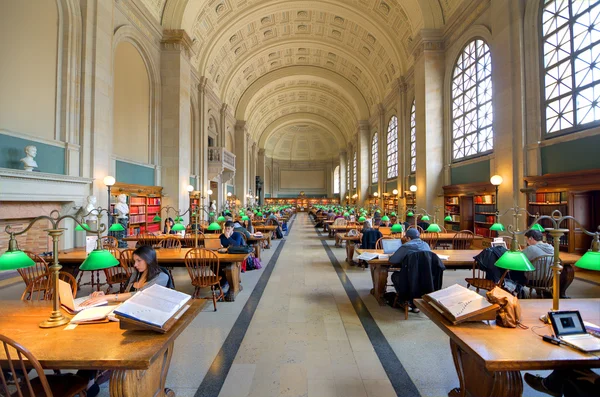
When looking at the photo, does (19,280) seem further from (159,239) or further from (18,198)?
(159,239)

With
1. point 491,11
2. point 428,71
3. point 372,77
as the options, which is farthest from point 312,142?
point 491,11

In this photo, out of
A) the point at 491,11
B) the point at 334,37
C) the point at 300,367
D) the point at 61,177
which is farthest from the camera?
the point at 334,37

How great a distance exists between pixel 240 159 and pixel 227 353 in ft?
79.3

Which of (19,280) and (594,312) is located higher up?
(594,312)

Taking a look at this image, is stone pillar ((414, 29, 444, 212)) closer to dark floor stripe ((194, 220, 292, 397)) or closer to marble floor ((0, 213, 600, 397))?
marble floor ((0, 213, 600, 397))

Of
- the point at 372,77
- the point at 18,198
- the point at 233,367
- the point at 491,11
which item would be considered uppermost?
the point at 372,77

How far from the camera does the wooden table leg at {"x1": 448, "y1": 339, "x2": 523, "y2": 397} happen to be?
1.88m

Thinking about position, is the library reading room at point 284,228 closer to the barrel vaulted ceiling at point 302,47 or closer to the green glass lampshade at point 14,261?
the green glass lampshade at point 14,261

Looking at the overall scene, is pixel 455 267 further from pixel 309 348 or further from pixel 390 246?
pixel 309 348

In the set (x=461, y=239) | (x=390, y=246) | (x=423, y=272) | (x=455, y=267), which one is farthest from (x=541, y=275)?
(x=461, y=239)

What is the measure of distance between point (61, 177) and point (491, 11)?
12964mm

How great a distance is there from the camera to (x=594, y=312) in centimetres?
248

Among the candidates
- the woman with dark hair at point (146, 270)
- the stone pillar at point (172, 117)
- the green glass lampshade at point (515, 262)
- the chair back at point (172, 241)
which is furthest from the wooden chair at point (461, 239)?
the stone pillar at point (172, 117)

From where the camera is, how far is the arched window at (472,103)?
10188mm
